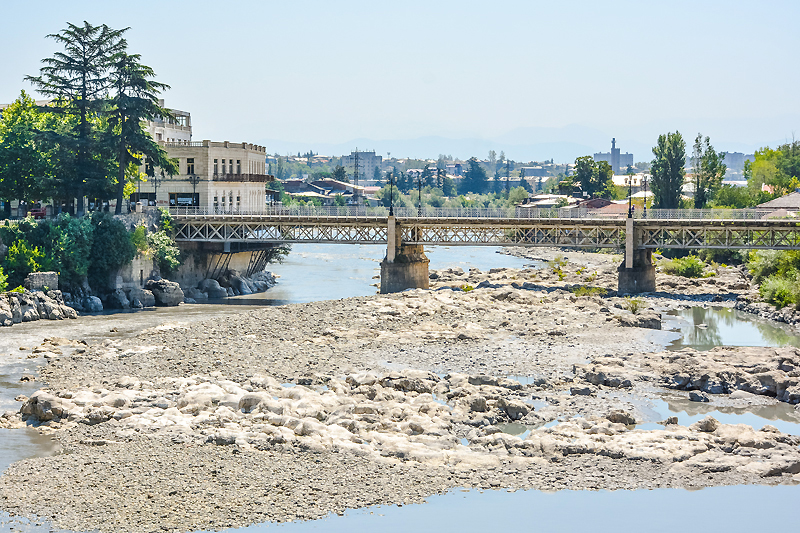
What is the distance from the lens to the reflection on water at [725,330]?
159 feet

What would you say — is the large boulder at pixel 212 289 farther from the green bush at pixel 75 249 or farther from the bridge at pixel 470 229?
the green bush at pixel 75 249

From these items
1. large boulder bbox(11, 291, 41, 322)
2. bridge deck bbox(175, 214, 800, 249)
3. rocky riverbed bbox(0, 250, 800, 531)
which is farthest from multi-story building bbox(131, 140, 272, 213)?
rocky riverbed bbox(0, 250, 800, 531)

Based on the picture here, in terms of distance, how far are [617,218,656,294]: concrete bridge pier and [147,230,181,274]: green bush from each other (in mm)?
32134

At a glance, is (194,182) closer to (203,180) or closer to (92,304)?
(203,180)

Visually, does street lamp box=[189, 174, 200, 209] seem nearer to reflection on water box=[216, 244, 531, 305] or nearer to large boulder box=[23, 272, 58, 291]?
reflection on water box=[216, 244, 531, 305]

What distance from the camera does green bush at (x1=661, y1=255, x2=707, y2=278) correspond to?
81.1 meters

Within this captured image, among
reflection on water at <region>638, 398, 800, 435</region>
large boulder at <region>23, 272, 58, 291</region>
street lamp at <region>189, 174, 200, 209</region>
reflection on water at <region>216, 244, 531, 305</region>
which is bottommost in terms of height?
reflection on water at <region>638, 398, 800, 435</region>

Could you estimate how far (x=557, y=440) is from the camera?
27.8 meters

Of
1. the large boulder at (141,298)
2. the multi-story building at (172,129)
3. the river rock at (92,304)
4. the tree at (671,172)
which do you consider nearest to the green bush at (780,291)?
the tree at (671,172)

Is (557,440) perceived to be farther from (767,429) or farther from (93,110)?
(93,110)

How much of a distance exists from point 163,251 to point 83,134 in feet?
31.7

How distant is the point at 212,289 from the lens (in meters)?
71.2

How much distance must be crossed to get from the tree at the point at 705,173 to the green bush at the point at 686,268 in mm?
25148

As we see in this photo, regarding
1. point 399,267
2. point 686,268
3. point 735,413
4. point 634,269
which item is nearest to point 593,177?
point 686,268
